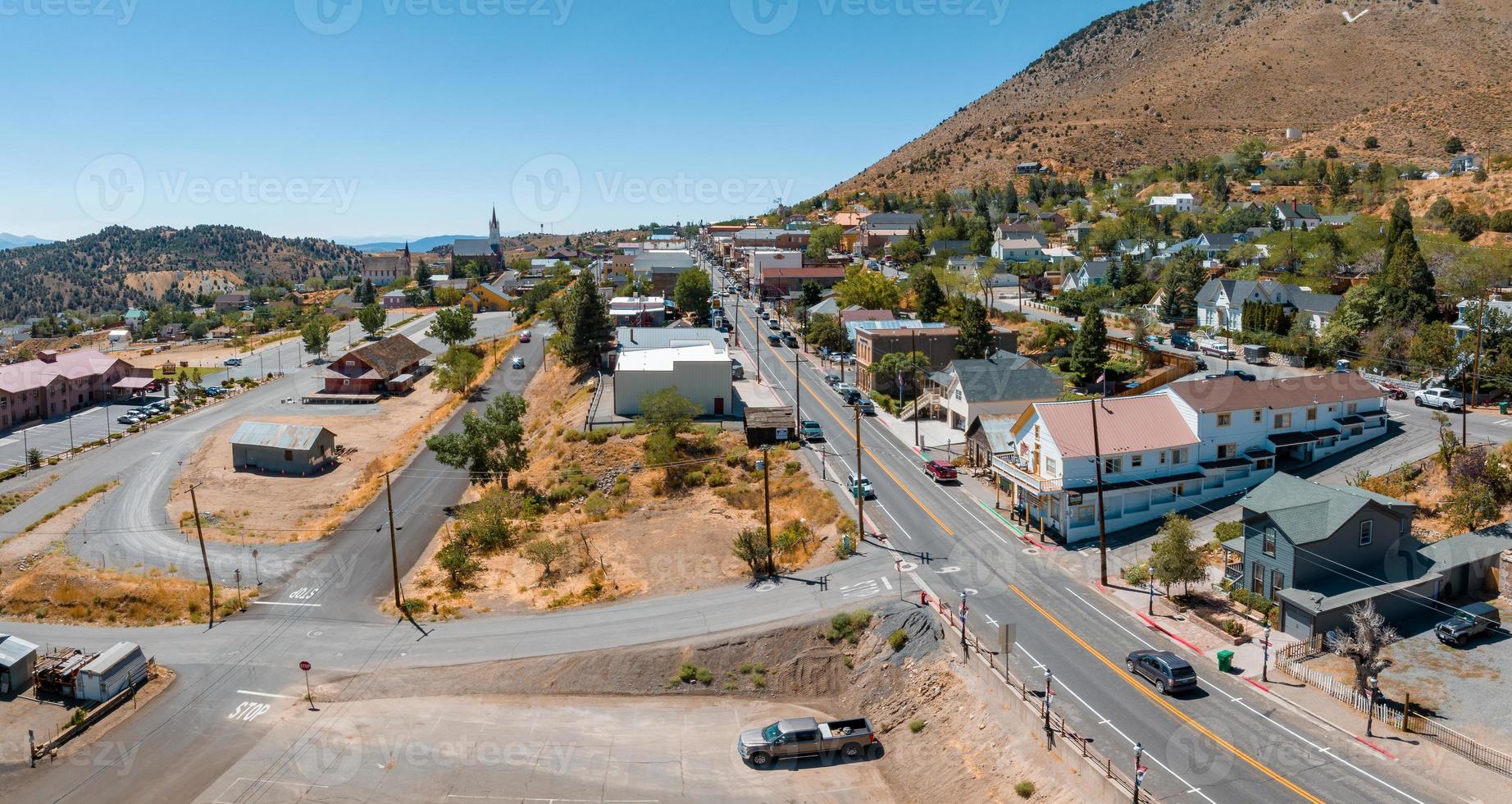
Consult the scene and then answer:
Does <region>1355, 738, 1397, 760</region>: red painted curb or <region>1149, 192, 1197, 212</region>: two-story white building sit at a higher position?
<region>1149, 192, 1197, 212</region>: two-story white building

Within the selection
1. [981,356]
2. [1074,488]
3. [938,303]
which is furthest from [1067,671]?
[938,303]

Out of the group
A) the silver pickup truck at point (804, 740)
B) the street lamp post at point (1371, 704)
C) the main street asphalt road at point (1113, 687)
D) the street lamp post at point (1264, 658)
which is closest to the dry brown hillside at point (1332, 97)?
the main street asphalt road at point (1113, 687)

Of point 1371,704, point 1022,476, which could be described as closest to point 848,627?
point 1022,476

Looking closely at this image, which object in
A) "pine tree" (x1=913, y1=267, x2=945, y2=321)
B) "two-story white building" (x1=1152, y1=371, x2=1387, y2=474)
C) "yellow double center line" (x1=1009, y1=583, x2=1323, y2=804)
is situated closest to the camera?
"yellow double center line" (x1=1009, y1=583, x2=1323, y2=804)

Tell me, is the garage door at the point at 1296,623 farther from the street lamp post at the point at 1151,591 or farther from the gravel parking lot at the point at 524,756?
the gravel parking lot at the point at 524,756

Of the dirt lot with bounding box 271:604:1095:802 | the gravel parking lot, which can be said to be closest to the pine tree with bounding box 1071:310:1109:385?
the dirt lot with bounding box 271:604:1095:802

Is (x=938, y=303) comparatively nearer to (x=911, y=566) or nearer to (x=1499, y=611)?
(x=911, y=566)

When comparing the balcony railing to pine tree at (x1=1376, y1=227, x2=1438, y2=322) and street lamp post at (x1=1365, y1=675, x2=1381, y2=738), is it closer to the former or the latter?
street lamp post at (x1=1365, y1=675, x2=1381, y2=738)
